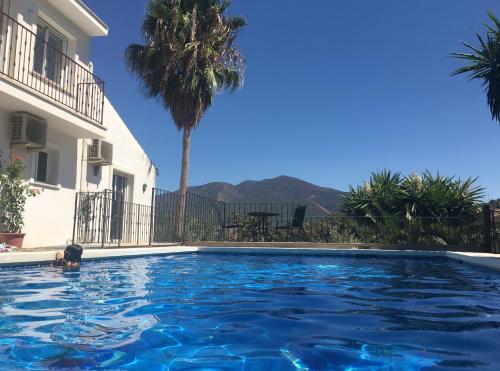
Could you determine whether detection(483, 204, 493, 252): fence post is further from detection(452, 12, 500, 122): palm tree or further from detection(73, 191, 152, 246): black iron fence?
detection(73, 191, 152, 246): black iron fence

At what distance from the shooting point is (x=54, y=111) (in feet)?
31.8

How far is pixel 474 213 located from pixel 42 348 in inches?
518

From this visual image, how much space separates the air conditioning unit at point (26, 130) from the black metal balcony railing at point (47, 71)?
2.06ft

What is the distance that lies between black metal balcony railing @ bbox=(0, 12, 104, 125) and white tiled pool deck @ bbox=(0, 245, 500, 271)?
→ 3.62 meters

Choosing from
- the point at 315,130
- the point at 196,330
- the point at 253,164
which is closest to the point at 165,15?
the point at 315,130

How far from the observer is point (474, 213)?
43.6 feet

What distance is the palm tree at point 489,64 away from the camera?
10.4 meters

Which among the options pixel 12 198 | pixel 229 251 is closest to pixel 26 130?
pixel 12 198

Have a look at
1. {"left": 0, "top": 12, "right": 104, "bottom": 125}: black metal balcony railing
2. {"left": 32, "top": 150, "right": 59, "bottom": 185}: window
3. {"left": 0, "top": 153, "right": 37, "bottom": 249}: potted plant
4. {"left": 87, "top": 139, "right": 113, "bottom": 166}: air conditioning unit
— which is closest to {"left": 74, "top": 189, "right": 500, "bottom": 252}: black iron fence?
{"left": 32, "top": 150, "right": 59, "bottom": 185}: window

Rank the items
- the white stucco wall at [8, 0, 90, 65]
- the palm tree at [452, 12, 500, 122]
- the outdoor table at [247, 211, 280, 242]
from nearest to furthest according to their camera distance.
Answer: the white stucco wall at [8, 0, 90, 65] < the palm tree at [452, 12, 500, 122] < the outdoor table at [247, 211, 280, 242]

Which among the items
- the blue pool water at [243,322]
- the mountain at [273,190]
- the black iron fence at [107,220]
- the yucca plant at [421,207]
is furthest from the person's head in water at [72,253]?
the mountain at [273,190]

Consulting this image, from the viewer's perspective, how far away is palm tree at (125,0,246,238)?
15.8 meters

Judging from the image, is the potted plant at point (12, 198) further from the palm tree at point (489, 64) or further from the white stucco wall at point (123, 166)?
the palm tree at point (489, 64)

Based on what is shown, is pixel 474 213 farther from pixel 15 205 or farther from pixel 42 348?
pixel 42 348
